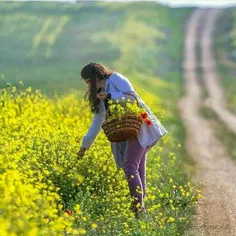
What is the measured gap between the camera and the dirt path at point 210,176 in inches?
357

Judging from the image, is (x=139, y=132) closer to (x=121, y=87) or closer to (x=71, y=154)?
(x=121, y=87)

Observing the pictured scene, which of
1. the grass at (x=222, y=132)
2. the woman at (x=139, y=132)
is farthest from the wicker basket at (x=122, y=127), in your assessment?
the grass at (x=222, y=132)

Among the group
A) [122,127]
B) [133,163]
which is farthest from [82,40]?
[122,127]

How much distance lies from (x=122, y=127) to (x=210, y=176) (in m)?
5.00

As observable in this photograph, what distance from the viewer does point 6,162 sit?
6523mm

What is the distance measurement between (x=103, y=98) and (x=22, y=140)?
930 millimetres

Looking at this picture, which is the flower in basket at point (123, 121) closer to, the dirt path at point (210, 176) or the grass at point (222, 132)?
the dirt path at point (210, 176)

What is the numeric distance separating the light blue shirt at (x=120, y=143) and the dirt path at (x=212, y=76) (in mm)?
11243

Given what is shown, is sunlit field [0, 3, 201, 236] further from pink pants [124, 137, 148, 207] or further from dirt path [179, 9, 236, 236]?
dirt path [179, 9, 236, 236]

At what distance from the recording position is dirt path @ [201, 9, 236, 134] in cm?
2349

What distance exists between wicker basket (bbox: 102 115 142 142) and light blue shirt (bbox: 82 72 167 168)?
119 millimetres

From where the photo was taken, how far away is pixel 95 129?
834 centimetres

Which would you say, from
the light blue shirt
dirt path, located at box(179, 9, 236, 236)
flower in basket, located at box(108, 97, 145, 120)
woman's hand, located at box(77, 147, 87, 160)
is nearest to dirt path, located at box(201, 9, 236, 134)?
dirt path, located at box(179, 9, 236, 236)

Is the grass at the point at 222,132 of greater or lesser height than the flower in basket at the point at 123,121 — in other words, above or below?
below
